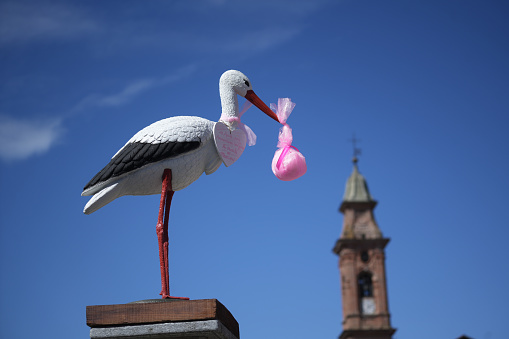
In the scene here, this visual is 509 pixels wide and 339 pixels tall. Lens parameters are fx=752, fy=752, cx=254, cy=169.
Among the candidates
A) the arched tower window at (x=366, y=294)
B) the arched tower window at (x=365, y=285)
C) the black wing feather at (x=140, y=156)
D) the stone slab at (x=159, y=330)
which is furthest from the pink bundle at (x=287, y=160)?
the arched tower window at (x=365, y=285)

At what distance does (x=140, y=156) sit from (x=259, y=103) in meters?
1.17

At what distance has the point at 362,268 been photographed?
48938 mm

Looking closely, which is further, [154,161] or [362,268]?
[362,268]

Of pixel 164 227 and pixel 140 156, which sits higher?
pixel 140 156

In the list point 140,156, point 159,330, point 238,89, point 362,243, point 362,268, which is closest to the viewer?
point 159,330

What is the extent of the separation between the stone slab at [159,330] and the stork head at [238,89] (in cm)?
186

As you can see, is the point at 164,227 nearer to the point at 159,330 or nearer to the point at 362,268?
the point at 159,330

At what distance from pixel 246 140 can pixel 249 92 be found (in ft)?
1.38

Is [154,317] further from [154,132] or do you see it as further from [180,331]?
[154,132]

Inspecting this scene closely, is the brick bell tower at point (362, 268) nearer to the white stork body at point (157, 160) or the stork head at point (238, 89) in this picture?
the stork head at point (238, 89)

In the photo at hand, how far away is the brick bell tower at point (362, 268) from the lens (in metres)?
48.2

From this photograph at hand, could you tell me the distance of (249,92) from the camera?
5.95 meters

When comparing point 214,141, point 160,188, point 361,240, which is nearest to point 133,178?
point 160,188

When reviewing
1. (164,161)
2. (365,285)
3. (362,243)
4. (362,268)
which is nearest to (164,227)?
(164,161)
